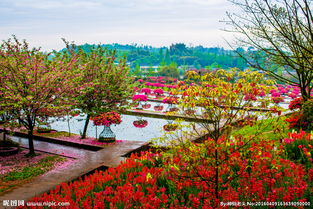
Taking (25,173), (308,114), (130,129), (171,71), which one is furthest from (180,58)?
(25,173)

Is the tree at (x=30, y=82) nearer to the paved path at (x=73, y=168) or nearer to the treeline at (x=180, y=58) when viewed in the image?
the paved path at (x=73, y=168)

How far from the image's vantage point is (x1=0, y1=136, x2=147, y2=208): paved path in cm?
571

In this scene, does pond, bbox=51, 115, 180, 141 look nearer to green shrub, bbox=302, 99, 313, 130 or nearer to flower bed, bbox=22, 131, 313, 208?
green shrub, bbox=302, 99, 313, 130

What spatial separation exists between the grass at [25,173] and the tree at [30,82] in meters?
1.22

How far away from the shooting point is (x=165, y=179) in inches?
195

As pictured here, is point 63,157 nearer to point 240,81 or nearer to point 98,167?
point 98,167

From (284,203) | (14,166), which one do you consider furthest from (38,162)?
(284,203)

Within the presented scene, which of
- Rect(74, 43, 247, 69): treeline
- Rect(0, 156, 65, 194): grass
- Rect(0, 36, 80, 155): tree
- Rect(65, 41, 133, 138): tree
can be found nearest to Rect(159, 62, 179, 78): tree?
Rect(74, 43, 247, 69): treeline

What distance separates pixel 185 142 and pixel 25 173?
15.7ft

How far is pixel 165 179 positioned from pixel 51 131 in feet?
31.6

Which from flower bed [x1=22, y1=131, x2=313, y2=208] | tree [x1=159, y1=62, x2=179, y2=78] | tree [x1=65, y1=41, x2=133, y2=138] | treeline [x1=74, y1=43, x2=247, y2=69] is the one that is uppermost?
treeline [x1=74, y1=43, x2=247, y2=69]

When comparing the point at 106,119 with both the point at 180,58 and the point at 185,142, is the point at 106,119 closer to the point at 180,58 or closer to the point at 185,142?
the point at 185,142

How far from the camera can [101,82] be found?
37.3 feet

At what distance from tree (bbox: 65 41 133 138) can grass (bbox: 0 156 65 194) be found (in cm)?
299
